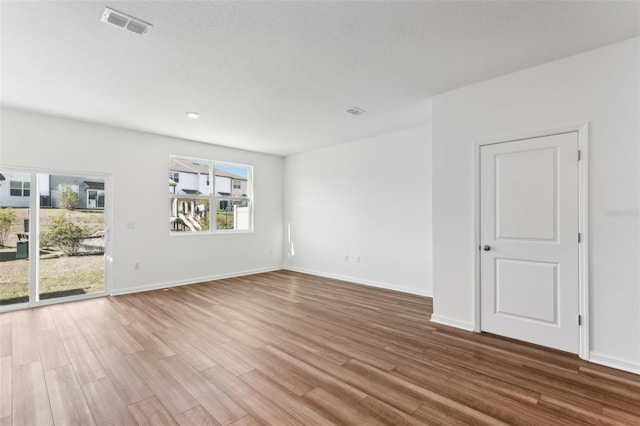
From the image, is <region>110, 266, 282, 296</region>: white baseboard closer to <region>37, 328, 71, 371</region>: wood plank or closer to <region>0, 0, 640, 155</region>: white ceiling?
<region>37, 328, 71, 371</region>: wood plank

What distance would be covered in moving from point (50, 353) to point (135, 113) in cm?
309

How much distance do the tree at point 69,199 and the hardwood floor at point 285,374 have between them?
1616 millimetres

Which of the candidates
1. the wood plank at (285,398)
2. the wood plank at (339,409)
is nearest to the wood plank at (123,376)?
the wood plank at (285,398)

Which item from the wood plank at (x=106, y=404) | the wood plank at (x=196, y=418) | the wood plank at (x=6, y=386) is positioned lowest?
the wood plank at (x=6, y=386)

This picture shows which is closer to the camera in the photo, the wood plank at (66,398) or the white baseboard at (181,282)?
the wood plank at (66,398)

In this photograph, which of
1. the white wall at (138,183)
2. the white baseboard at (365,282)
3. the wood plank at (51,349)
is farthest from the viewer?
the white baseboard at (365,282)

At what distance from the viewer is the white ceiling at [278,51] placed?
2.19 m

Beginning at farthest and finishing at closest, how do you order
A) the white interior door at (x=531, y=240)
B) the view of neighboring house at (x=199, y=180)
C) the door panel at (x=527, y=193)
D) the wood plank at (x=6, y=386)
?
the view of neighboring house at (x=199, y=180) < the door panel at (x=527, y=193) < the white interior door at (x=531, y=240) < the wood plank at (x=6, y=386)

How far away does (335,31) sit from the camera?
7.93 ft

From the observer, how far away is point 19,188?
4.30 meters

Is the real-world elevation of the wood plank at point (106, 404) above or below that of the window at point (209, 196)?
below

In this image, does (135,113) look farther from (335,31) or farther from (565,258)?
(565,258)

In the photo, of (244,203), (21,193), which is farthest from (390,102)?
(21,193)

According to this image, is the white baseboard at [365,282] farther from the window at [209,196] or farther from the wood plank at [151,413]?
the wood plank at [151,413]
